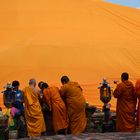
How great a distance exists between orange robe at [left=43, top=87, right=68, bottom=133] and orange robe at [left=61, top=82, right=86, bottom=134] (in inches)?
8.5

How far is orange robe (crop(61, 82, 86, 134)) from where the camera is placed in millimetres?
12664

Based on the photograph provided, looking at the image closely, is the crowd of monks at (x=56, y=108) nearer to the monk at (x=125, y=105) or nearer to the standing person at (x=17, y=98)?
the standing person at (x=17, y=98)

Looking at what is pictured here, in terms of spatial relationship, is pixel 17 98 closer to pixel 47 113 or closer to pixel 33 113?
pixel 33 113

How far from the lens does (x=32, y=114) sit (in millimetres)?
12234

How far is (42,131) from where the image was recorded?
40.6 ft

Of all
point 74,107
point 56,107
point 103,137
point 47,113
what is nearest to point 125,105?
point 74,107

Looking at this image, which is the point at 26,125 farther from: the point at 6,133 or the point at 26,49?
the point at 26,49

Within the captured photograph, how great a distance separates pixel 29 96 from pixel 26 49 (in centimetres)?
1608

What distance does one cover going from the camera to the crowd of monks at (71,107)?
41.0 feet

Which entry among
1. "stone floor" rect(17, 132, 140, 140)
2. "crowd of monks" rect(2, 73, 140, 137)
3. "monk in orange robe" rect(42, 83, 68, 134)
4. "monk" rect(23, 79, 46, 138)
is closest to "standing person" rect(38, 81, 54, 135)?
"crowd of monks" rect(2, 73, 140, 137)

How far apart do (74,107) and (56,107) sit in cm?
49

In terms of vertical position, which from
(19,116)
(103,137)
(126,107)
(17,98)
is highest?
(17,98)

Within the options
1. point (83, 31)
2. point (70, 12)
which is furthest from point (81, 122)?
point (70, 12)

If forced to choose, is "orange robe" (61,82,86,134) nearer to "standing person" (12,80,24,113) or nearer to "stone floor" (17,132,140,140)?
"stone floor" (17,132,140,140)
